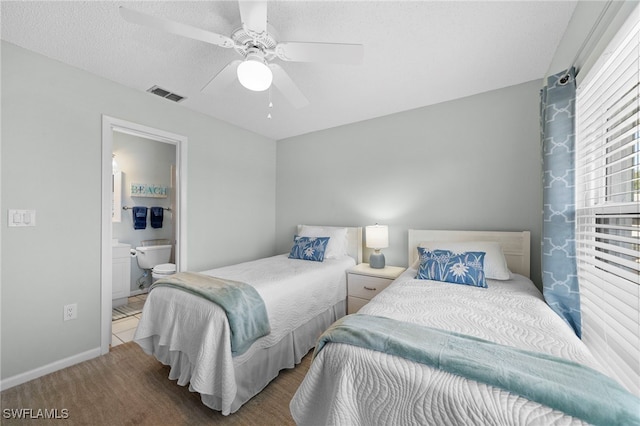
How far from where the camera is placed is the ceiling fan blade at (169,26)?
125 cm

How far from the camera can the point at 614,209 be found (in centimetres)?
117

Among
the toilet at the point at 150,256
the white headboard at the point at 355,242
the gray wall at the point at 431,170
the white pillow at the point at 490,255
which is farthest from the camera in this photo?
the toilet at the point at 150,256

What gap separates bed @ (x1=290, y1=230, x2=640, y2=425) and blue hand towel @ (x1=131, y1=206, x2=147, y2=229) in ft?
13.1

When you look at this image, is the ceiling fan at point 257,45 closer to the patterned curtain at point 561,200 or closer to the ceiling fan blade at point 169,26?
the ceiling fan blade at point 169,26

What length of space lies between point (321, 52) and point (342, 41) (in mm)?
410

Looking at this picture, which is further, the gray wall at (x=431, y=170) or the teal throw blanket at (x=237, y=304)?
the gray wall at (x=431, y=170)

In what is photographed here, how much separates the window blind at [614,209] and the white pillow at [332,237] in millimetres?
2047

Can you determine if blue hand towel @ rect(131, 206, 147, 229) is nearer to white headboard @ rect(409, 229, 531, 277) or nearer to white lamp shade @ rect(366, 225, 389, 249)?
white lamp shade @ rect(366, 225, 389, 249)

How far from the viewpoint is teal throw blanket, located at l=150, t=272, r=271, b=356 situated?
1573 mm

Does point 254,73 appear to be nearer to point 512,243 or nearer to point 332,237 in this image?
point 332,237

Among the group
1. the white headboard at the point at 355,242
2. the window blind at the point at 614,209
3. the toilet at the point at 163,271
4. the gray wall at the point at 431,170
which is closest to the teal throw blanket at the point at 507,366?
the window blind at the point at 614,209

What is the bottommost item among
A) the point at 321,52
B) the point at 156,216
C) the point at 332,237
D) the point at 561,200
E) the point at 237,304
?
the point at 237,304

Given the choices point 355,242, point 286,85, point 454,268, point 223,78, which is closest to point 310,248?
point 355,242

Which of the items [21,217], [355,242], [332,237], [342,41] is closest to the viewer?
[342,41]
